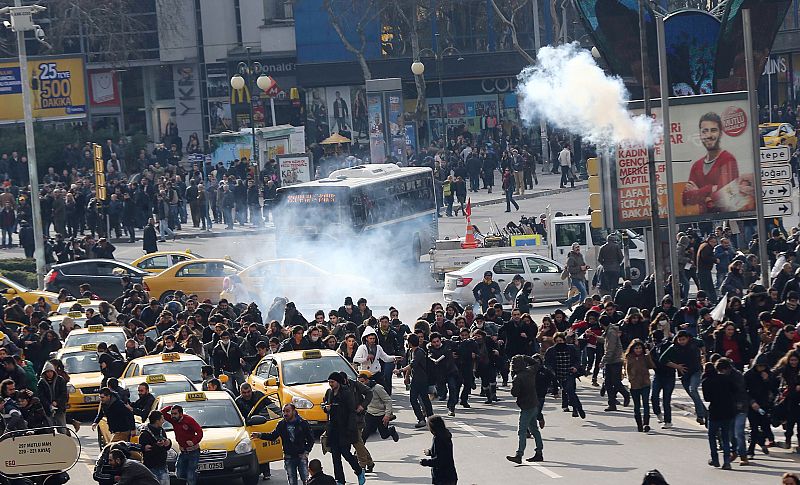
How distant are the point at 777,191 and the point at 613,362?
8.47 meters

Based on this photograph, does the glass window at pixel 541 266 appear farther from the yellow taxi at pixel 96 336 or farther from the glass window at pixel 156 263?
the yellow taxi at pixel 96 336

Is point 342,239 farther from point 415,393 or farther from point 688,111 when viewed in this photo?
point 415,393

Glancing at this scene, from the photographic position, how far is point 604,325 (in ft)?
71.1

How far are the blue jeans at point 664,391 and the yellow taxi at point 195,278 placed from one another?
1565 cm

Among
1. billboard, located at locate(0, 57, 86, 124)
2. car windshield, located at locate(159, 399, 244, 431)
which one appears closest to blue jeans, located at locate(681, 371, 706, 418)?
car windshield, located at locate(159, 399, 244, 431)

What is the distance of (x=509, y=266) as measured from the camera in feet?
105

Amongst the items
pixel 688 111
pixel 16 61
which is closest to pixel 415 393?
pixel 688 111

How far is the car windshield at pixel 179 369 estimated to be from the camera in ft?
66.1

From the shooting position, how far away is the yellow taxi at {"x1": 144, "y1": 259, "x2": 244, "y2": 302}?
33031mm

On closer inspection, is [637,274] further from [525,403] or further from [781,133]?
[781,133]

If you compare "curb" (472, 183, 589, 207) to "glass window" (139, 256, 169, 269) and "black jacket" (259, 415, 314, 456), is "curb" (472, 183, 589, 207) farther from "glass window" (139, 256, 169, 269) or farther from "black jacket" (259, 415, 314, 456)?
"black jacket" (259, 415, 314, 456)

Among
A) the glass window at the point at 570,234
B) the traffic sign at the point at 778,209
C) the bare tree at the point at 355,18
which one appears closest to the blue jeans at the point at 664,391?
the traffic sign at the point at 778,209

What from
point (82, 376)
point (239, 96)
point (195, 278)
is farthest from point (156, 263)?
point (239, 96)

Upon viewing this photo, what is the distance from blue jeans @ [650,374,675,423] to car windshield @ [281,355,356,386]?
13.4 feet
